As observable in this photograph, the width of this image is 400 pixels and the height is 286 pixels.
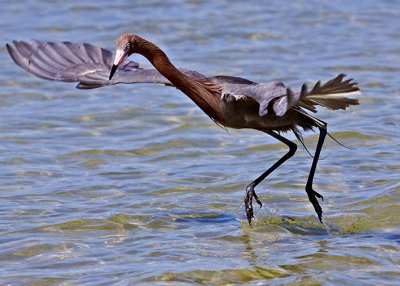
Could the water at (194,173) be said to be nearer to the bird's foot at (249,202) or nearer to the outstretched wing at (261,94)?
the bird's foot at (249,202)

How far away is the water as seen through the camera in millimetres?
6980

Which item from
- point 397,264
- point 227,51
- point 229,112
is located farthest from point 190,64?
point 397,264

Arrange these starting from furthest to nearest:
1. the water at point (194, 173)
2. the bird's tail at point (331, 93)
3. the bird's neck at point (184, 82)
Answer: the bird's neck at point (184, 82)
the water at point (194, 173)
the bird's tail at point (331, 93)

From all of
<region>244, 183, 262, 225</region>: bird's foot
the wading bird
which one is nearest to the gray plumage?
the wading bird

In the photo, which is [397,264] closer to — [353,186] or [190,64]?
[353,186]

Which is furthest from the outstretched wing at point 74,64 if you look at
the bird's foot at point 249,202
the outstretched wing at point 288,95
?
the bird's foot at point 249,202

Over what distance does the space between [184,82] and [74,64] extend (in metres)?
1.86

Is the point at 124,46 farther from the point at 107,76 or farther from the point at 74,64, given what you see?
the point at 74,64

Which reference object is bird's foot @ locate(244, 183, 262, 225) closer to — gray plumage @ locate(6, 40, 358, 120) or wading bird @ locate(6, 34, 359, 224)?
wading bird @ locate(6, 34, 359, 224)

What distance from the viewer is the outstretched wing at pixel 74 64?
28.5 feet

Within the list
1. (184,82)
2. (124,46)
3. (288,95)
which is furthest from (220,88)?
(288,95)

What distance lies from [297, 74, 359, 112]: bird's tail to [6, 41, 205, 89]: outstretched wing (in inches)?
64.6

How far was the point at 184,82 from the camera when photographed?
25.7ft

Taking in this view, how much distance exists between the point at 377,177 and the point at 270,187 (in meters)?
0.98
